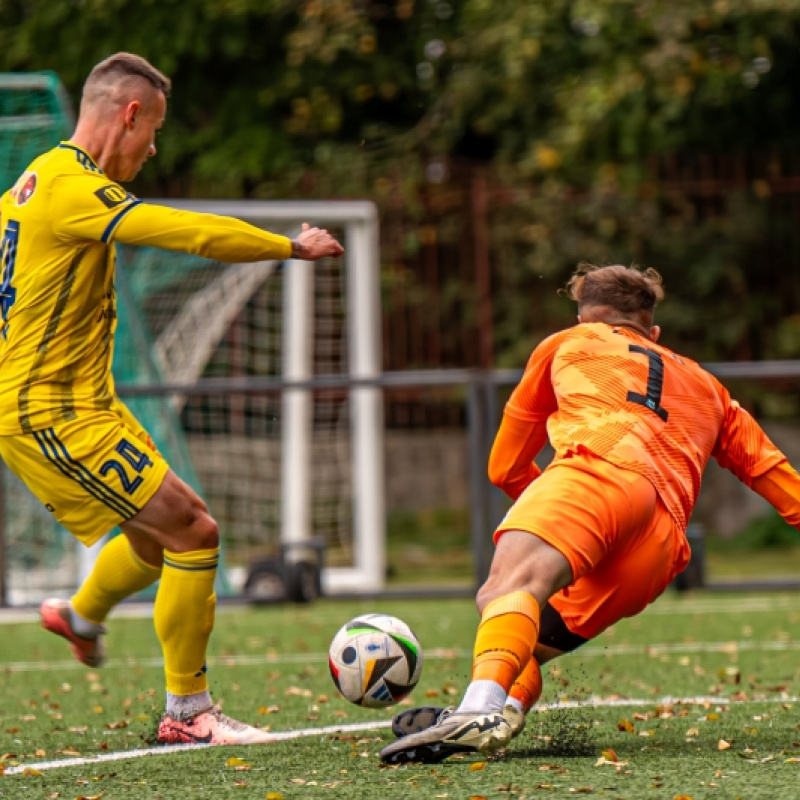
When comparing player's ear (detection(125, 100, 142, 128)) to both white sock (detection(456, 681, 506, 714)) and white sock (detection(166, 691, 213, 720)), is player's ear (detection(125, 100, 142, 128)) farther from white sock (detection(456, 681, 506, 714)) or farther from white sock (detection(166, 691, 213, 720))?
white sock (detection(456, 681, 506, 714))

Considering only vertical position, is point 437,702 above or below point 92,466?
below

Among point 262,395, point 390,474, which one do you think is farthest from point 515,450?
point 390,474

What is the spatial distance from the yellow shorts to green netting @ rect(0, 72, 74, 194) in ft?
20.2

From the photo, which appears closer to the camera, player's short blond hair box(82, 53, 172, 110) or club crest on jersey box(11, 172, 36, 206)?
club crest on jersey box(11, 172, 36, 206)

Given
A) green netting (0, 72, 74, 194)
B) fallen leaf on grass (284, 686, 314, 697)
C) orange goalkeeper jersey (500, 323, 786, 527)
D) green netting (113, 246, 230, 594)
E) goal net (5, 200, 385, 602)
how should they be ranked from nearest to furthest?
1. orange goalkeeper jersey (500, 323, 786, 527)
2. fallen leaf on grass (284, 686, 314, 697)
3. green netting (0, 72, 74, 194)
4. green netting (113, 246, 230, 594)
5. goal net (5, 200, 385, 602)

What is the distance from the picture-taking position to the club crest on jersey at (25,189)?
5082mm

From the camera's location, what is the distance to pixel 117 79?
521 cm

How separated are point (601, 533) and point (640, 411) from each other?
0.41 m

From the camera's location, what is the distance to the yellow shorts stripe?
5.07 metres

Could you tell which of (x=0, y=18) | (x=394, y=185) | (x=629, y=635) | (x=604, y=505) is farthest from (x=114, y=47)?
(x=604, y=505)

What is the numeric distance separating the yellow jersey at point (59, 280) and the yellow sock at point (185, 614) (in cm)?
57

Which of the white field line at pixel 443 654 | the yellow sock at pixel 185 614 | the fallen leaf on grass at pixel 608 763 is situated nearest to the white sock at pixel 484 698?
the fallen leaf on grass at pixel 608 763

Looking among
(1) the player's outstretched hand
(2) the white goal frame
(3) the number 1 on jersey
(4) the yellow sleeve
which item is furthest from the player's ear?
(2) the white goal frame

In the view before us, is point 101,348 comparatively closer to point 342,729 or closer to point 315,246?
point 315,246
